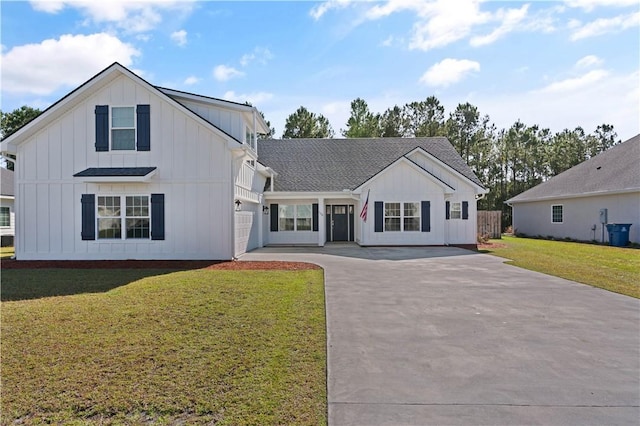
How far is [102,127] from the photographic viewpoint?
13.2 meters

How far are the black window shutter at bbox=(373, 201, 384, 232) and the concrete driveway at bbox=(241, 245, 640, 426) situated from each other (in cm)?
930

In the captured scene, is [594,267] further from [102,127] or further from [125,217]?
[102,127]

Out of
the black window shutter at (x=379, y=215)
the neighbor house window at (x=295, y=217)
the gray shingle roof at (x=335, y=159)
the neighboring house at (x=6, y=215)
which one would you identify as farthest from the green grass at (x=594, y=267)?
the neighboring house at (x=6, y=215)

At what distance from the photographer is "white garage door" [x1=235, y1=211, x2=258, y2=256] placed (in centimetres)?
1415

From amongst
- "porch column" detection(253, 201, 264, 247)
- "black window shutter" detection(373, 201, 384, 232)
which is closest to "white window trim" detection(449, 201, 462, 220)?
"black window shutter" detection(373, 201, 384, 232)

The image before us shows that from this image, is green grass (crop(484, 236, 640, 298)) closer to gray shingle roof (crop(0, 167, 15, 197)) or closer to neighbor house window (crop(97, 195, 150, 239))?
neighbor house window (crop(97, 195, 150, 239))

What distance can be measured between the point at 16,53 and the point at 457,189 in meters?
19.4

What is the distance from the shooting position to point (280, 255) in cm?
1480

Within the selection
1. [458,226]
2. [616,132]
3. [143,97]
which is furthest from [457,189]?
[616,132]

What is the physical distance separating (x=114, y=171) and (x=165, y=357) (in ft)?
34.5

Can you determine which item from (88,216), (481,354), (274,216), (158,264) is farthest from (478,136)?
(481,354)

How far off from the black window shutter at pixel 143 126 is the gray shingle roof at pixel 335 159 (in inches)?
298

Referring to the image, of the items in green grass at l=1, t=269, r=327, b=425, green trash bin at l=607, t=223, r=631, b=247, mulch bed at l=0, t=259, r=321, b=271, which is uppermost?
green trash bin at l=607, t=223, r=631, b=247

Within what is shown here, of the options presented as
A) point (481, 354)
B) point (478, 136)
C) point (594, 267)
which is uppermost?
point (478, 136)
